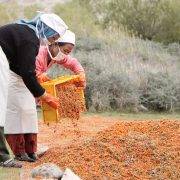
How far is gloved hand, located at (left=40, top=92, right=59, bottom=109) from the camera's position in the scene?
8.25m

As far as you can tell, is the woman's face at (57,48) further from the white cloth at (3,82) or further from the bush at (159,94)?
the bush at (159,94)

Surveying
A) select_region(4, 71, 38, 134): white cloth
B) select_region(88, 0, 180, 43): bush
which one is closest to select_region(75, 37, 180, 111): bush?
select_region(4, 71, 38, 134): white cloth

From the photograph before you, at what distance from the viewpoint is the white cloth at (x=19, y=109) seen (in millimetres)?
8570

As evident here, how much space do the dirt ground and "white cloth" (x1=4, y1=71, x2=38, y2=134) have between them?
449 mm

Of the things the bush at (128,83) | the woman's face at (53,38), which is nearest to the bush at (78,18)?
the bush at (128,83)

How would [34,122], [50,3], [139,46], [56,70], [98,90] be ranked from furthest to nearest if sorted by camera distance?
[50,3], [139,46], [56,70], [98,90], [34,122]

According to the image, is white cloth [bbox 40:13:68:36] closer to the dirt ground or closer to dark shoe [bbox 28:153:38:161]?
the dirt ground

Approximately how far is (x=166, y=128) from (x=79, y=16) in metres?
16.9

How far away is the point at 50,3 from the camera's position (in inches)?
1676

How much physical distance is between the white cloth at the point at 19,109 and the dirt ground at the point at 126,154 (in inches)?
17.7

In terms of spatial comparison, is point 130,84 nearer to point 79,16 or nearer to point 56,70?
point 56,70

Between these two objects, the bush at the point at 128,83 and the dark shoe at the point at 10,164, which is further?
the bush at the point at 128,83

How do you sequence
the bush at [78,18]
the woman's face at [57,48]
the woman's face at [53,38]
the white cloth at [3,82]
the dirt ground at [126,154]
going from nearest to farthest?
the dirt ground at [126,154] < the white cloth at [3,82] < the woman's face at [53,38] < the woman's face at [57,48] < the bush at [78,18]

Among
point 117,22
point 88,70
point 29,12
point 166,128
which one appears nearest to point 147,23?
point 117,22
